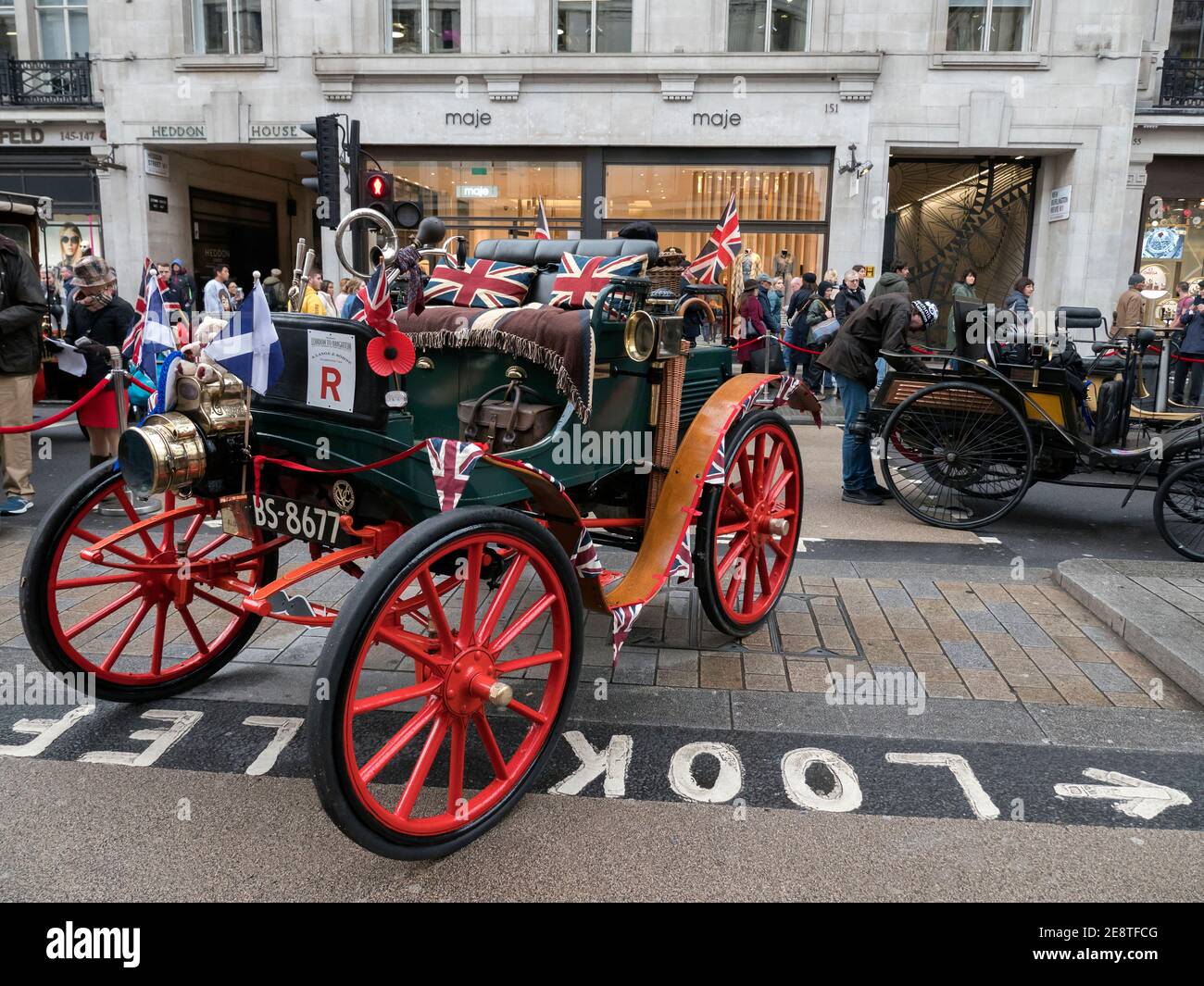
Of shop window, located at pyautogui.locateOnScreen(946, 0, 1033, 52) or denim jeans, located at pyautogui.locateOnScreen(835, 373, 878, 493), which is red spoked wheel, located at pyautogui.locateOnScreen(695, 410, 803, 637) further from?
shop window, located at pyautogui.locateOnScreen(946, 0, 1033, 52)

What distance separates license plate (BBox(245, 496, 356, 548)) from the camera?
3.08 meters

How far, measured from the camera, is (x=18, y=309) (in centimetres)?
635

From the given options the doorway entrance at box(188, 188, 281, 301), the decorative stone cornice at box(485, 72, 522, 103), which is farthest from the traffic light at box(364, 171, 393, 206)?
the doorway entrance at box(188, 188, 281, 301)

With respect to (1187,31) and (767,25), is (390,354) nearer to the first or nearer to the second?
(767,25)

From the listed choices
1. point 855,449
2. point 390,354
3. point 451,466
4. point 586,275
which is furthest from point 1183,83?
point 451,466

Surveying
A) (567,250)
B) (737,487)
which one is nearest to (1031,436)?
(737,487)

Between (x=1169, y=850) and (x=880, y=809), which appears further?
(x=880, y=809)

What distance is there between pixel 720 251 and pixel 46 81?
2141cm

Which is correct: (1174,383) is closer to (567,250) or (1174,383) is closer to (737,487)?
(737,487)

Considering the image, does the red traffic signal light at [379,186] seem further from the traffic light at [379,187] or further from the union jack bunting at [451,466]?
the union jack bunting at [451,466]

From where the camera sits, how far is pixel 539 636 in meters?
4.34

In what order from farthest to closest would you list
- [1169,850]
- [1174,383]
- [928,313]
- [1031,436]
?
[1174,383]
[928,313]
[1031,436]
[1169,850]

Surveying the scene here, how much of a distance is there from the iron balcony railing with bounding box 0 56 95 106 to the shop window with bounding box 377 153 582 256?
23.2ft
